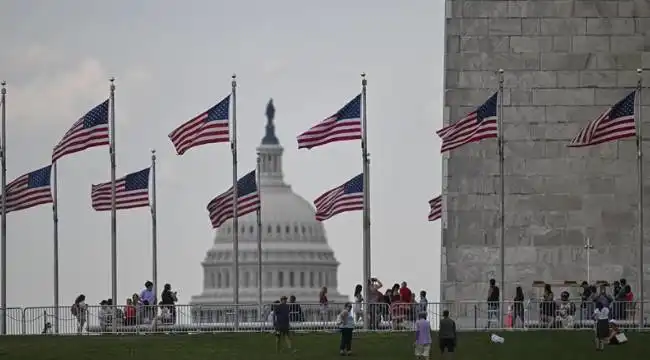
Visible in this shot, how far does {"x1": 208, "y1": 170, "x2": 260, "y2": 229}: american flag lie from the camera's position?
9450 centimetres

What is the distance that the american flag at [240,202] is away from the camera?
310 ft

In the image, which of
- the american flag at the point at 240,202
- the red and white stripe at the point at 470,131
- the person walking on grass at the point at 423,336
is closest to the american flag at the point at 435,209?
the american flag at the point at 240,202

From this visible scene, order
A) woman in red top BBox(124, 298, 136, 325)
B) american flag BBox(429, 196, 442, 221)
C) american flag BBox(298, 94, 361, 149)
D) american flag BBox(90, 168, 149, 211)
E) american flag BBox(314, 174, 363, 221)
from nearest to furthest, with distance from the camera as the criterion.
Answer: american flag BBox(298, 94, 361, 149) < woman in red top BBox(124, 298, 136, 325) < american flag BBox(314, 174, 363, 221) < american flag BBox(90, 168, 149, 211) < american flag BBox(429, 196, 442, 221)

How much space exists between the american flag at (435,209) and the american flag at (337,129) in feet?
47.3

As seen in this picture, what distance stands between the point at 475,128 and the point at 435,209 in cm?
1552

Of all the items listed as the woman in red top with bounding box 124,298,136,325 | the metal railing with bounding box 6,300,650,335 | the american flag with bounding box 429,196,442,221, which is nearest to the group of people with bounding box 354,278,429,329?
the metal railing with bounding box 6,300,650,335

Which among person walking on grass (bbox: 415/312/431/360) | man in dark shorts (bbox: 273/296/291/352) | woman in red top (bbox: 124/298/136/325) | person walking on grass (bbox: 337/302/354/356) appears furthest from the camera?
woman in red top (bbox: 124/298/136/325)

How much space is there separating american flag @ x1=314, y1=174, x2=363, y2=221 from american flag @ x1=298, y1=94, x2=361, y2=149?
2798mm

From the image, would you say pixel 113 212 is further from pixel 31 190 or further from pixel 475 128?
pixel 475 128

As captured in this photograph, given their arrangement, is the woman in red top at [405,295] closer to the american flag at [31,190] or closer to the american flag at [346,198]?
the american flag at [346,198]

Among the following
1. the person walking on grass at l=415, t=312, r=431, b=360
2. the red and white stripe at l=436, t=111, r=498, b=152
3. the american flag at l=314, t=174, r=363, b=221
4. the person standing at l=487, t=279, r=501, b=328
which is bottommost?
the person walking on grass at l=415, t=312, r=431, b=360

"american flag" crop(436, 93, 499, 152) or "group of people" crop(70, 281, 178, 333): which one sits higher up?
"american flag" crop(436, 93, 499, 152)

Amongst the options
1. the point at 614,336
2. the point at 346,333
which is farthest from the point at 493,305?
the point at 346,333

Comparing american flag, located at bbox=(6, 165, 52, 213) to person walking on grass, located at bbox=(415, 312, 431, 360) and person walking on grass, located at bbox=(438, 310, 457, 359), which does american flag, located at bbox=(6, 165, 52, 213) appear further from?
person walking on grass, located at bbox=(438, 310, 457, 359)
